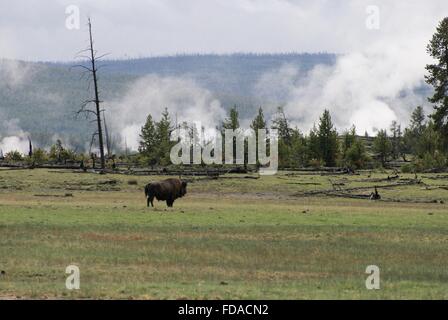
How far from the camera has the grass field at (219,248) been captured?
65.4ft

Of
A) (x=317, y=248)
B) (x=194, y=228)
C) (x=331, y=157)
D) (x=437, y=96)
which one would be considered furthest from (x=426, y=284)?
(x=331, y=157)

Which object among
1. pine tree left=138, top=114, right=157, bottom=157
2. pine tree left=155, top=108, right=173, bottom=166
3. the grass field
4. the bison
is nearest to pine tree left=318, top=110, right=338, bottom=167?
pine tree left=155, top=108, right=173, bottom=166

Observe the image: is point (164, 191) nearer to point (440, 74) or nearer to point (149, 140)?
point (440, 74)

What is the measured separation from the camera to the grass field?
19922 mm

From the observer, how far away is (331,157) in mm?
117625

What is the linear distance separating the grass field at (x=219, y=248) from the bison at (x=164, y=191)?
1.10m

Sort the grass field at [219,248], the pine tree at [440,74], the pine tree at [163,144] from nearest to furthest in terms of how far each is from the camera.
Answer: the grass field at [219,248] → the pine tree at [440,74] → the pine tree at [163,144]

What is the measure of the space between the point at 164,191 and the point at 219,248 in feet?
68.2

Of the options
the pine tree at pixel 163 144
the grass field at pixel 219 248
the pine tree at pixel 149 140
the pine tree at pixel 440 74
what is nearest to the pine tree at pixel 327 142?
the pine tree at pixel 163 144

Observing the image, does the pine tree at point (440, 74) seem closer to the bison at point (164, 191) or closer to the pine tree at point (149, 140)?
the bison at point (164, 191)

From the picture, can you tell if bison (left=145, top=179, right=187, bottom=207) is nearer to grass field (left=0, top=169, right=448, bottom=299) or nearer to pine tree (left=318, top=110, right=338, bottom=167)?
grass field (left=0, top=169, right=448, bottom=299)

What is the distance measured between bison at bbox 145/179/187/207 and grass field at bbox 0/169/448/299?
3.62ft

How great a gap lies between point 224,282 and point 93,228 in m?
13.7
